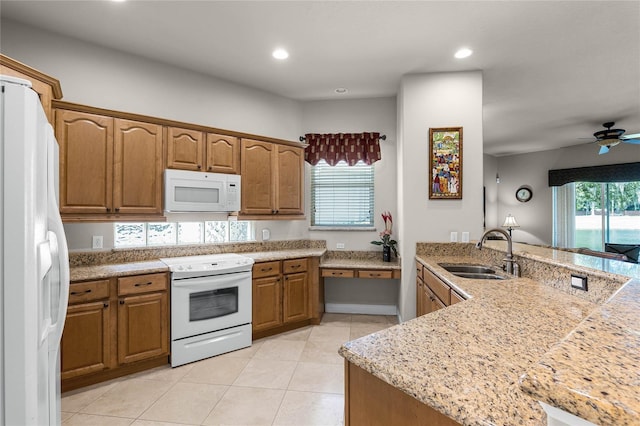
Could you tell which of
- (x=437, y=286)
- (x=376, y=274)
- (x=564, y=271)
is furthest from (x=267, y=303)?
(x=564, y=271)

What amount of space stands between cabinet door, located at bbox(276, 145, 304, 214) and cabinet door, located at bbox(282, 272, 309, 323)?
808 mm

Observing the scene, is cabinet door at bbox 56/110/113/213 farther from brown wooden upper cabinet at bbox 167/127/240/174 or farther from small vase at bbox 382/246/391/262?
small vase at bbox 382/246/391/262

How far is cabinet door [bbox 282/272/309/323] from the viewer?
3.34 m

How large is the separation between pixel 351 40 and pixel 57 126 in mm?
2506

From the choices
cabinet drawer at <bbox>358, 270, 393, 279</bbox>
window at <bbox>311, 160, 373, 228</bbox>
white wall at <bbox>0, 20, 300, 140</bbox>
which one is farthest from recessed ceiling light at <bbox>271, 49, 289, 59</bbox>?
cabinet drawer at <bbox>358, 270, 393, 279</bbox>

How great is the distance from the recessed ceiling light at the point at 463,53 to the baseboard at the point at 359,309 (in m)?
2.95

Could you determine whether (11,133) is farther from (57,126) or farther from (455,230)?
(455,230)

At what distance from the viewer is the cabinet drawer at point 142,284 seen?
2414 millimetres

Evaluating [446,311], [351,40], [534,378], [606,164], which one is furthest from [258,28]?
[606,164]

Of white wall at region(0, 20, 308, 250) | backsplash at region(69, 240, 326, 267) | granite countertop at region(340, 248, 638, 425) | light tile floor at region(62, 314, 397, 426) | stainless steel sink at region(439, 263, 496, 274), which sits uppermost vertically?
white wall at region(0, 20, 308, 250)

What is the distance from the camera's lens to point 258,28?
2.52 metres

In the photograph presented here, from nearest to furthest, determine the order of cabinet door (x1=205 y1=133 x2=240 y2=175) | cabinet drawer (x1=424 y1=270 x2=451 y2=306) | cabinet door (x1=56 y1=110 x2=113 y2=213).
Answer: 1. cabinet drawer (x1=424 y1=270 x2=451 y2=306)
2. cabinet door (x1=56 y1=110 x2=113 y2=213)
3. cabinet door (x1=205 y1=133 x2=240 y2=175)

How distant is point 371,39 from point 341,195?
198cm

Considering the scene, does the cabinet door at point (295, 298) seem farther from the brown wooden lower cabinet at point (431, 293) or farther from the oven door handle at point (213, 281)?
the brown wooden lower cabinet at point (431, 293)
